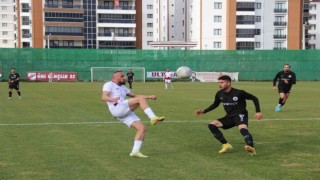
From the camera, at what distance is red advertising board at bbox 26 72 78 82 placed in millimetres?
55469

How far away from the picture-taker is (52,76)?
5609 cm

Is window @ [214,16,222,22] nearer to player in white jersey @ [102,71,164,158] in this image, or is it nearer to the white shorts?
player in white jersey @ [102,71,164,158]

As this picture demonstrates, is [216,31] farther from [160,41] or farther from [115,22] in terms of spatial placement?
[115,22]

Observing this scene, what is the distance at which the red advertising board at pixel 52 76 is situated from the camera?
182 feet

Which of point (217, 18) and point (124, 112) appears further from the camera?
point (217, 18)

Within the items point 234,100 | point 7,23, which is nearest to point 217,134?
point 234,100

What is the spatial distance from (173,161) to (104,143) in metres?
2.60

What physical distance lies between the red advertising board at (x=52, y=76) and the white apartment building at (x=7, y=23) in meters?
76.6

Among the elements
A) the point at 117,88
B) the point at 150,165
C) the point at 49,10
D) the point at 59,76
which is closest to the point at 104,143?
the point at 117,88

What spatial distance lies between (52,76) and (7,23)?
8194 centimetres

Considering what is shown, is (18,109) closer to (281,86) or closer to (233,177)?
(281,86)

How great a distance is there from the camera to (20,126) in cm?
1414

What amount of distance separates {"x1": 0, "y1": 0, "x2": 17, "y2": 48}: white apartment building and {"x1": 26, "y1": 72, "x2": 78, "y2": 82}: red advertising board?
251 feet

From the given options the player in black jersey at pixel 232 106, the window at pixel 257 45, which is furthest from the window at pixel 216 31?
the player in black jersey at pixel 232 106
